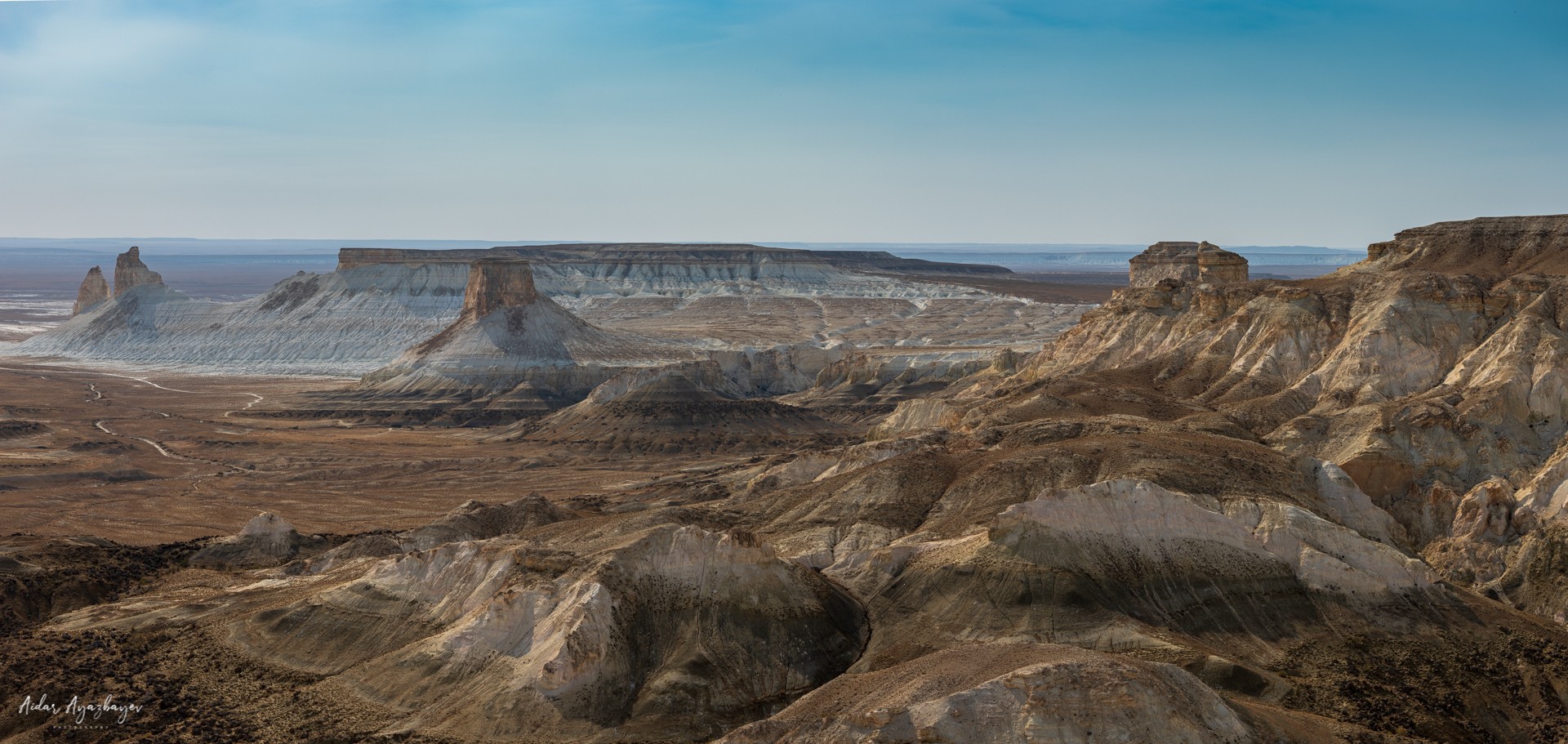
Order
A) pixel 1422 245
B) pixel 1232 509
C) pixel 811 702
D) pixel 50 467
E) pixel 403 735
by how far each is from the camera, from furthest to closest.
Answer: pixel 50 467
pixel 1422 245
pixel 1232 509
pixel 403 735
pixel 811 702

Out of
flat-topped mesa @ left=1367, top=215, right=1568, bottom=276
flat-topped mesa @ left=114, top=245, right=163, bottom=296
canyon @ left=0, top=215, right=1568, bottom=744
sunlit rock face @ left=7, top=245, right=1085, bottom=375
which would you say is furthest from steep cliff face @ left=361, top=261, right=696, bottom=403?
flat-topped mesa @ left=1367, top=215, right=1568, bottom=276

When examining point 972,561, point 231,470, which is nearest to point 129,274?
point 231,470

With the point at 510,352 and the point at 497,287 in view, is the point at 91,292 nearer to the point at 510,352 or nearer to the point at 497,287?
the point at 497,287

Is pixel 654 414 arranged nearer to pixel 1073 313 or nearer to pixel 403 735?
pixel 403 735

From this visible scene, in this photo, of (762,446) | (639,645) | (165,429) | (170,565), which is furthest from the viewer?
(165,429)

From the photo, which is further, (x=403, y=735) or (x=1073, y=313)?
(x=1073, y=313)

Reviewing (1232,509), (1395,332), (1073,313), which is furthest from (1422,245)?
(1073,313)
